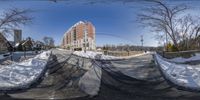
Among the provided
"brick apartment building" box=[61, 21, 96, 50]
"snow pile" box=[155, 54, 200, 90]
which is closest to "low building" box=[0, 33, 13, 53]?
"brick apartment building" box=[61, 21, 96, 50]

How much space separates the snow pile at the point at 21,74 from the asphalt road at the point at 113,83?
1.08 ft

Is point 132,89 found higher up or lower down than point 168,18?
lower down

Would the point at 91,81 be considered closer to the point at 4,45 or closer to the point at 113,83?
the point at 113,83

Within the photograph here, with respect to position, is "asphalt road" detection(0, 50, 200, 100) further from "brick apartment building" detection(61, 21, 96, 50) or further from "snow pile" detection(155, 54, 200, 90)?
"brick apartment building" detection(61, 21, 96, 50)

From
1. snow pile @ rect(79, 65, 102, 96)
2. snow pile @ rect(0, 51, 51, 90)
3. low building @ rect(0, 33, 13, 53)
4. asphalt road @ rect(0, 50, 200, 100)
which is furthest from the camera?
A: low building @ rect(0, 33, 13, 53)

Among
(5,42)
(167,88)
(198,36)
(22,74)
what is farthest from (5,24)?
(198,36)

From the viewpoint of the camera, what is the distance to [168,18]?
1941 cm

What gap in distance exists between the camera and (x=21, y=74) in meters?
10.8

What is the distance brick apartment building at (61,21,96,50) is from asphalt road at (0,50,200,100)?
20.1 inches

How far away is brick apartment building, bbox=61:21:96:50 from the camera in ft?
35.3

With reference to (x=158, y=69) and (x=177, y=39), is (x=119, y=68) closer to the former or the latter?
(x=158, y=69)

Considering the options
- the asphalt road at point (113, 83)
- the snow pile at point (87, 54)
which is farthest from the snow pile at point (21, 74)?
the snow pile at point (87, 54)

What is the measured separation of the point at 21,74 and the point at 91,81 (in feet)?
11.8

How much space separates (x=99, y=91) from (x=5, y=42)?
1148 centimetres
